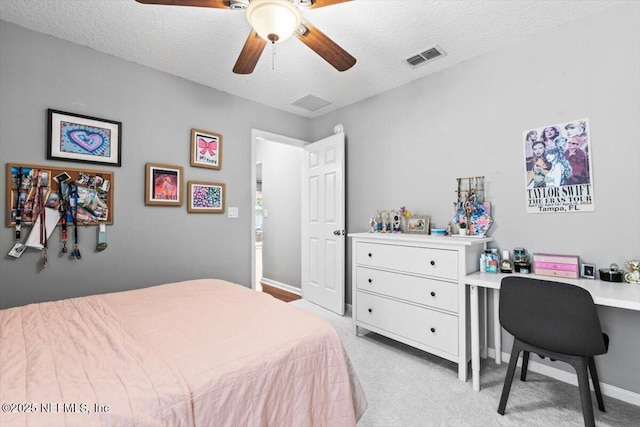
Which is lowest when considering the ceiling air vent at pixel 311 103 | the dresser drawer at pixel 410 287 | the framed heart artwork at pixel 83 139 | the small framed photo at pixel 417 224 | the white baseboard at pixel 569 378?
the white baseboard at pixel 569 378

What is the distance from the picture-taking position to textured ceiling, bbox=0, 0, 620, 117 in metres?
1.93

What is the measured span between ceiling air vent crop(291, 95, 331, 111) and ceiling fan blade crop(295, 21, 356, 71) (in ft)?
4.82

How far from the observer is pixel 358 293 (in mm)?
2836

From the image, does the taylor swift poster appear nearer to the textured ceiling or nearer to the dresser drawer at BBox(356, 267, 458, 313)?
the textured ceiling

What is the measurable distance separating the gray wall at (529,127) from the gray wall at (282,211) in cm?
148

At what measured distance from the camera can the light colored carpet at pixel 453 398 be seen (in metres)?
1.69

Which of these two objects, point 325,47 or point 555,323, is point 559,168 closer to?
point 555,323

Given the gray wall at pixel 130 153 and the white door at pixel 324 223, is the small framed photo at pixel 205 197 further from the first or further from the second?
the white door at pixel 324 223

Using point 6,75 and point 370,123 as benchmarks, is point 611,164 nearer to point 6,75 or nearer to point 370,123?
point 370,123

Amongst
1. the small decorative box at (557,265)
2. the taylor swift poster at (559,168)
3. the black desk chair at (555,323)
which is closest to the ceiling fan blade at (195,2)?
the black desk chair at (555,323)

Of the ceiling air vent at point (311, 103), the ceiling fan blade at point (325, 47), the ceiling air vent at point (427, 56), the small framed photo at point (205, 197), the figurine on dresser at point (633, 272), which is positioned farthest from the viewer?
the ceiling air vent at point (311, 103)

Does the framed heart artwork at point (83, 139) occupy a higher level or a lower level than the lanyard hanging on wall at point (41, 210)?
higher

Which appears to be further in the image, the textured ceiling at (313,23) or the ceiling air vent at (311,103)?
the ceiling air vent at (311,103)

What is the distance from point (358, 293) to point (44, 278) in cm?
255
